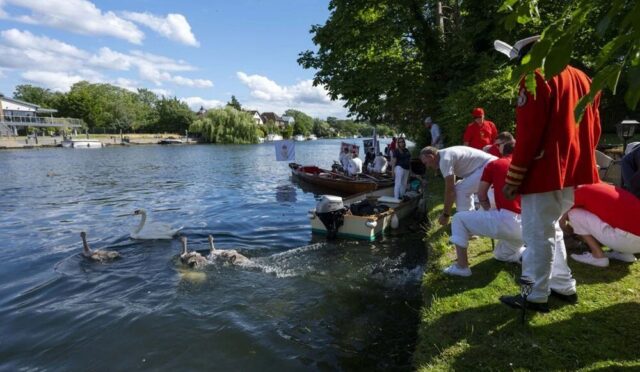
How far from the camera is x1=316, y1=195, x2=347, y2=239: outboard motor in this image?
1030 cm

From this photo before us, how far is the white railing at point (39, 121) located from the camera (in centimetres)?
8062

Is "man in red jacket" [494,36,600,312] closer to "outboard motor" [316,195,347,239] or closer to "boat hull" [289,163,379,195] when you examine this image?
"outboard motor" [316,195,347,239]

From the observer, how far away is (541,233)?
3.84 meters

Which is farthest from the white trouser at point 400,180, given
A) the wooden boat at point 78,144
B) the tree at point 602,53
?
the wooden boat at point 78,144

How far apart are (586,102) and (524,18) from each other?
2.57 feet

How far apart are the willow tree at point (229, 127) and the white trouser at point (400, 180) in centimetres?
6841

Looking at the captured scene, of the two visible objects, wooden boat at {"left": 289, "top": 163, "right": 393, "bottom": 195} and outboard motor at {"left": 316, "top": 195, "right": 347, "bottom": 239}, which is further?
wooden boat at {"left": 289, "top": 163, "right": 393, "bottom": 195}

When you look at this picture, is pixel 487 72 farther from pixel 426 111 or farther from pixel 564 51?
pixel 564 51

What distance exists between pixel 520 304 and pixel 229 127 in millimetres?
79270

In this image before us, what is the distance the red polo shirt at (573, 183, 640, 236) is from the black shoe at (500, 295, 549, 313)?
1.81 m

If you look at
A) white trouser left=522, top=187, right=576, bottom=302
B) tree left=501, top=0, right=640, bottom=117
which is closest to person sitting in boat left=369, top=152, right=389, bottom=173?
white trouser left=522, top=187, right=576, bottom=302

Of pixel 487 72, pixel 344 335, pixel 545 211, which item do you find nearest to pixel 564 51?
pixel 545 211

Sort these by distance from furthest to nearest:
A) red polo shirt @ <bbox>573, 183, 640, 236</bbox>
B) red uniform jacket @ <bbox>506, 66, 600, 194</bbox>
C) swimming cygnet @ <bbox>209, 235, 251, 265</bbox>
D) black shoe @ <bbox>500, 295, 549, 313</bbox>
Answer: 1. swimming cygnet @ <bbox>209, 235, 251, 265</bbox>
2. red polo shirt @ <bbox>573, 183, 640, 236</bbox>
3. black shoe @ <bbox>500, 295, 549, 313</bbox>
4. red uniform jacket @ <bbox>506, 66, 600, 194</bbox>

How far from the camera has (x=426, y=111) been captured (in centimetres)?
1838
